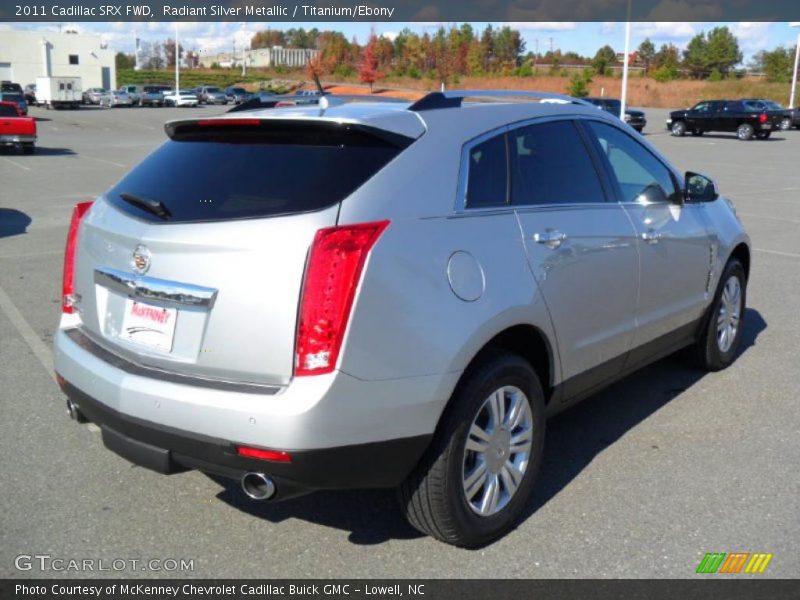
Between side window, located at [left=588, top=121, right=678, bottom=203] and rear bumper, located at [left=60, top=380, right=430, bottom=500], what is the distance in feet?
7.06

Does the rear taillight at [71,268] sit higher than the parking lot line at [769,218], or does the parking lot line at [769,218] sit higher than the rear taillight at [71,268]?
the rear taillight at [71,268]

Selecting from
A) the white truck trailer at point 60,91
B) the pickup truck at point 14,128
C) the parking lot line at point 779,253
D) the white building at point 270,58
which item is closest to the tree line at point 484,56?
the white building at point 270,58

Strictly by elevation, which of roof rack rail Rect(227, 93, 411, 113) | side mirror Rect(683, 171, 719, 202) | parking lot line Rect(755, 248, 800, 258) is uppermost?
roof rack rail Rect(227, 93, 411, 113)

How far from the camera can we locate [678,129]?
40.2 m

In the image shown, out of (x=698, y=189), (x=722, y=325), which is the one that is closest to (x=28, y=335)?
(x=698, y=189)

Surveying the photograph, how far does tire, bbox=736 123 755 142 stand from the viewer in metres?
38.0

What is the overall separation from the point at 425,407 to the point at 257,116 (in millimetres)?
1409

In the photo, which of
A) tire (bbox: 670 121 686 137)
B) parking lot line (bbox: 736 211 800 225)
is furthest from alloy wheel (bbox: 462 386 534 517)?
tire (bbox: 670 121 686 137)

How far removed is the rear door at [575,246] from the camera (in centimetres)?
374

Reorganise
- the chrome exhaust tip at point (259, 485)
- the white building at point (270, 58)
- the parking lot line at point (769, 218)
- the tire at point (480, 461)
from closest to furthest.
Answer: the chrome exhaust tip at point (259, 485), the tire at point (480, 461), the parking lot line at point (769, 218), the white building at point (270, 58)

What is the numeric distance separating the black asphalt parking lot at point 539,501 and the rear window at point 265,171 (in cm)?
135

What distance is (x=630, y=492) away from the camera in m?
3.97

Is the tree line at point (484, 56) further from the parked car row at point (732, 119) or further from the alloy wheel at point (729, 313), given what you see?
the alloy wheel at point (729, 313)

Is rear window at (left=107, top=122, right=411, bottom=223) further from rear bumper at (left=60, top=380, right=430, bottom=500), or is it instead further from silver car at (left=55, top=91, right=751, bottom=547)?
rear bumper at (left=60, top=380, right=430, bottom=500)
